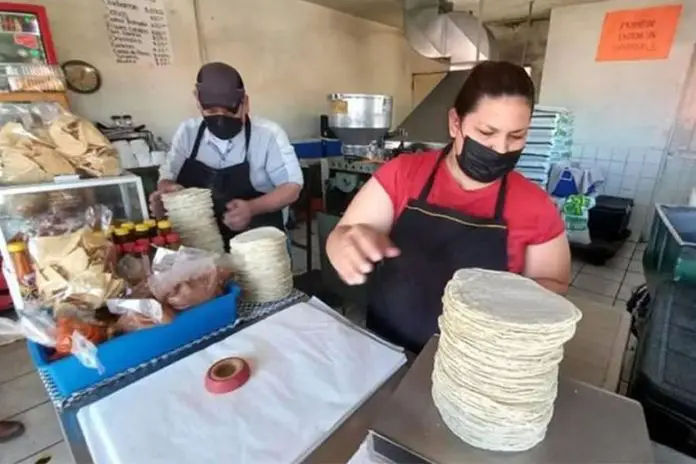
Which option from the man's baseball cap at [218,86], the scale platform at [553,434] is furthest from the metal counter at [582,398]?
the man's baseball cap at [218,86]

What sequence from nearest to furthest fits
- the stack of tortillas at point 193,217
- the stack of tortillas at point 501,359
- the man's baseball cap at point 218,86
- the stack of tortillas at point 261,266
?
the stack of tortillas at point 501,359, the stack of tortillas at point 261,266, the stack of tortillas at point 193,217, the man's baseball cap at point 218,86

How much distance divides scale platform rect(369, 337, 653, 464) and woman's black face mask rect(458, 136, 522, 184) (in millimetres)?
517

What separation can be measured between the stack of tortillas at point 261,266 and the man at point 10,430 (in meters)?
1.43

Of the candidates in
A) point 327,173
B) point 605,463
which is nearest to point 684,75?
point 327,173

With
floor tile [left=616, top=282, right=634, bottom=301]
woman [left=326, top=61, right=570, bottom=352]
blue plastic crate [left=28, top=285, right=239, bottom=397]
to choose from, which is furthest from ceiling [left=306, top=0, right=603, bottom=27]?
blue plastic crate [left=28, top=285, right=239, bottom=397]

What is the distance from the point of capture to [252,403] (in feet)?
2.18

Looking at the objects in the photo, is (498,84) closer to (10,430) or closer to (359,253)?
(359,253)

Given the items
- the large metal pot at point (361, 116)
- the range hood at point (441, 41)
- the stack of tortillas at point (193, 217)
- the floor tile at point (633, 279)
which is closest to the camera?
the stack of tortillas at point (193, 217)

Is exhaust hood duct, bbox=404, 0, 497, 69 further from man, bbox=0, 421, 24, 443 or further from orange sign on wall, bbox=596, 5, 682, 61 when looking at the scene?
man, bbox=0, 421, 24, 443

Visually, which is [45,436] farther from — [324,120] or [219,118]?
[324,120]

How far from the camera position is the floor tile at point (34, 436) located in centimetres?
154

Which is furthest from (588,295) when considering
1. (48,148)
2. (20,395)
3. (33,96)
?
(33,96)

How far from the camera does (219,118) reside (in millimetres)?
1492

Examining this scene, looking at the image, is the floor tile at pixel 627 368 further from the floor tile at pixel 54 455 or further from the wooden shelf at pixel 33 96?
the wooden shelf at pixel 33 96
